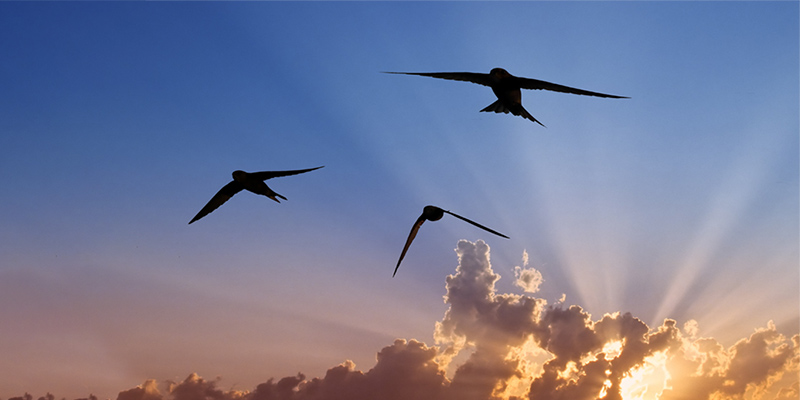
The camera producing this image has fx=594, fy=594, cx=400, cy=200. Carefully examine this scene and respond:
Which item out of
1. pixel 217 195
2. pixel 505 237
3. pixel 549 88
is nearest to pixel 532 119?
pixel 549 88

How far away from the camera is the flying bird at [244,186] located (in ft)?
118

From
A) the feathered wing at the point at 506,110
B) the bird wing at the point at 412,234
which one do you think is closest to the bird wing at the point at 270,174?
the bird wing at the point at 412,234

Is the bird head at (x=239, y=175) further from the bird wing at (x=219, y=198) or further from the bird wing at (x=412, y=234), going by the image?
the bird wing at (x=412, y=234)

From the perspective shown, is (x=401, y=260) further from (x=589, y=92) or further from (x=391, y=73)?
(x=589, y=92)

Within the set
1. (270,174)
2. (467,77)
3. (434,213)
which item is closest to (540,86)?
(467,77)

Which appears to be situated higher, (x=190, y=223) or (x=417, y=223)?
(x=190, y=223)

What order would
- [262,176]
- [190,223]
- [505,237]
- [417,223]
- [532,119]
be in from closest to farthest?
[505,237]
[417,223]
[532,119]
[262,176]
[190,223]

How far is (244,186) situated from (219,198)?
331cm

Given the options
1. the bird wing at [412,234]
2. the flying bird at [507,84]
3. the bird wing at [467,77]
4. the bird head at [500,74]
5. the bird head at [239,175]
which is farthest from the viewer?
the bird head at [239,175]

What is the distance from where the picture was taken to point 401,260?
89.2ft

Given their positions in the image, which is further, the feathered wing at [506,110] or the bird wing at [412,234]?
the feathered wing at [506,110]

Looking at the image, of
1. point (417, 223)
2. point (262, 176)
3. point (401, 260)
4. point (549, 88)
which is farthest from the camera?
point (262, 176)

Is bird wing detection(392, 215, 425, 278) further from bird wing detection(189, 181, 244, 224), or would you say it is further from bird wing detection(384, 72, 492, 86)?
bird wing detection(189, 181, 244, 224)

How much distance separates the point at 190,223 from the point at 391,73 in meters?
22.4
